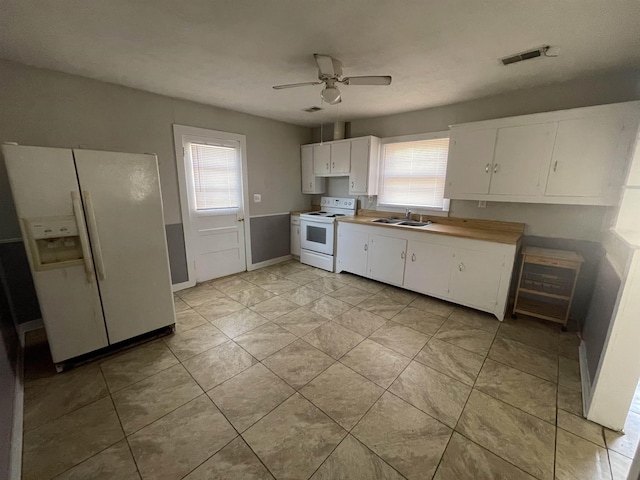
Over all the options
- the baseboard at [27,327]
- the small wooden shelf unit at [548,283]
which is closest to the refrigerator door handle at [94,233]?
the baseboard at [27,327]

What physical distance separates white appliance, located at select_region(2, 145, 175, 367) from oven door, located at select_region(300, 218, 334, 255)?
7.78 ft

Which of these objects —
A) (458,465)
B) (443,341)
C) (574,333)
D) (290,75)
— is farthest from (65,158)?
(574,333)

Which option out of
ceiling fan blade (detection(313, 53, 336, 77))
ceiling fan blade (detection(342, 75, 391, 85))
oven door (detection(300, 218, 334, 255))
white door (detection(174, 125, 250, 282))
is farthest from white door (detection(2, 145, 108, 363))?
oven door (detection(300, 218, 334, 255))

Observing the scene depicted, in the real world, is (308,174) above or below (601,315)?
above

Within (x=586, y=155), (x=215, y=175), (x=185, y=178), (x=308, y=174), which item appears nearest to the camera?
(x=586, y=155)

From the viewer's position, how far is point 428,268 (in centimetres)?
317

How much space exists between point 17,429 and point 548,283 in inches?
182

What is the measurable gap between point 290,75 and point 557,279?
3601 millimetres

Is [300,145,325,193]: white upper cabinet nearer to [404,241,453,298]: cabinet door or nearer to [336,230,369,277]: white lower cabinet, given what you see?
[336,230,369,277]: white lower cabinet

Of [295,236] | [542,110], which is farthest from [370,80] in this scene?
[295,236]

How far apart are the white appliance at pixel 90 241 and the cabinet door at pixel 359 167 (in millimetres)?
2755

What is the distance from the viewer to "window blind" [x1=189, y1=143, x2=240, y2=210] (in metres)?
3.50

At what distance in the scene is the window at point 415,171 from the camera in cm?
352

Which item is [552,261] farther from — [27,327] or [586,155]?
[27,327]
